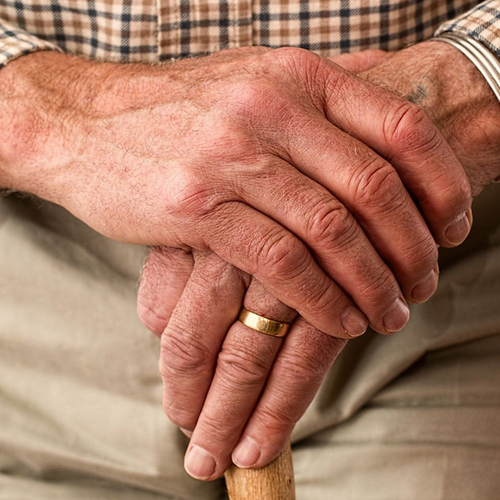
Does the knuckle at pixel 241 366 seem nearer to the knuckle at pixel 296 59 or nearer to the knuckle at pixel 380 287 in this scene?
the knuckle at pixel 380 287

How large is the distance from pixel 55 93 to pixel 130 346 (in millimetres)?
396

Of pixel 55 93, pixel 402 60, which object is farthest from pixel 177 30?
pixel 402 60

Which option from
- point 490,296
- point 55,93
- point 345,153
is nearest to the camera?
point 345,153

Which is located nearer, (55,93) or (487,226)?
(55,93)

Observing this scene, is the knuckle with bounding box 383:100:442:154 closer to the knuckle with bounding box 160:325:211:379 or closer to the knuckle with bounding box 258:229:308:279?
the knuckle with bounding box 258:229:308:279

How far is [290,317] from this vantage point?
829mm

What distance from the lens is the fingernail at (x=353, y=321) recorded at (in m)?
0.80

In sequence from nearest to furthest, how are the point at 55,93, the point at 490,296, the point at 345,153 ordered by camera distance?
the point at 345,153
the point at 55,93
the point at 490,296

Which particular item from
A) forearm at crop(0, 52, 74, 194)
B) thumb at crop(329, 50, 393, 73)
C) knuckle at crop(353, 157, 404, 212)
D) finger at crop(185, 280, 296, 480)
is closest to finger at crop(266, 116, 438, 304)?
knuckle at crop(353, 157, 404, 212)

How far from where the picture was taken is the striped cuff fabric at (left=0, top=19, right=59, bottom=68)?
0.94 m

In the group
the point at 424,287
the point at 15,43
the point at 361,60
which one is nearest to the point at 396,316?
the point at 424,287

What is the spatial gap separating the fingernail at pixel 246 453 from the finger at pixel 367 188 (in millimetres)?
223

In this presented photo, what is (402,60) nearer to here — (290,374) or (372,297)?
(372,297)

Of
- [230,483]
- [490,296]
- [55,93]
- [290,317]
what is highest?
[55,93]
